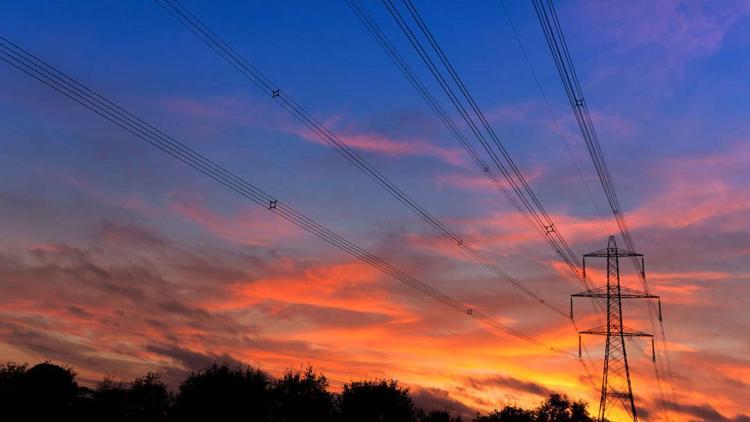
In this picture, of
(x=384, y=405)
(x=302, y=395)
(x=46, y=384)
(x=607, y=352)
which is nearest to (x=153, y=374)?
A: (x=46, y=384)

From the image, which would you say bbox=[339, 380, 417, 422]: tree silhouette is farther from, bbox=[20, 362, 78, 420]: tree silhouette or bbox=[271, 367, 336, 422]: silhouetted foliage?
bbox=[20, 362, 78, 420]: tree silhouette

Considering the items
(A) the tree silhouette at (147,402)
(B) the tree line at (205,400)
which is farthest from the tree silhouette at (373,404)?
(A) the tree silhouette at (147,402)

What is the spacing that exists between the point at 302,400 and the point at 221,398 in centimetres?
2153

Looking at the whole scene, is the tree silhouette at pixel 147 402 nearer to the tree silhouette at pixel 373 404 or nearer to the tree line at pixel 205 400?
the tree line at pixel 205 400

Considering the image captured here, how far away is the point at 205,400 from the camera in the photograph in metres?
119

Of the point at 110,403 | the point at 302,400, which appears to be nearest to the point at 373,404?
the point at 302,400

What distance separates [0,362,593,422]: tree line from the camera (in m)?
117

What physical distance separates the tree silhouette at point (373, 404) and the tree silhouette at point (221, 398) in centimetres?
2131

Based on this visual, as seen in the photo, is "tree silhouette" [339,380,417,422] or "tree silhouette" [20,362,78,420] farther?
"tree silhouette" [339,380,417,422]

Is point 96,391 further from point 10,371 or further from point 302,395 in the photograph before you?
point 302,395

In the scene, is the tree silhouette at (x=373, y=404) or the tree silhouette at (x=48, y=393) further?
the tree silhouette at (x=373, y=404)

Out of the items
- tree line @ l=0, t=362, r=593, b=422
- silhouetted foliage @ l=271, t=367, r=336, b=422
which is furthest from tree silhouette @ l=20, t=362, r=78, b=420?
silhouetted foliage @ l=271, t=367, r=336, b=422

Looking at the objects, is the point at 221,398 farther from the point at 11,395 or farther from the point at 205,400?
the point at 11,395

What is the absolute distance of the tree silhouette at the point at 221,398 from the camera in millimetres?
118688
